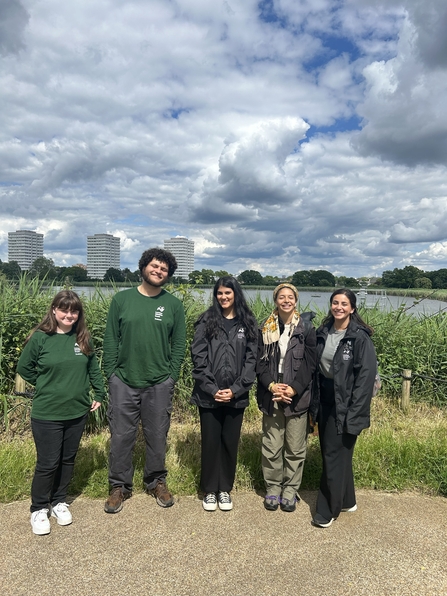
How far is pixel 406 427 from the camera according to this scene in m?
5.04

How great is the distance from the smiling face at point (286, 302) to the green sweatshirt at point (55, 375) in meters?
1.65

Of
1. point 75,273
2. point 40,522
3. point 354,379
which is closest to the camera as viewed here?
point 40,522

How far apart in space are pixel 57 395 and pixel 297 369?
73.7 inches

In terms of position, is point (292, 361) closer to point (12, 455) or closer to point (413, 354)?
point (12, 455)

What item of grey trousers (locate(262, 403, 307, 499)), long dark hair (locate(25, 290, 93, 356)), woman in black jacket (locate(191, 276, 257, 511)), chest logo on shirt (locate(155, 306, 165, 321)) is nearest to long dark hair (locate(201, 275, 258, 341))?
woman in black jacket (locate(191, 276, 257, 511))

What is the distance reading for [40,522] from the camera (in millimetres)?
3078

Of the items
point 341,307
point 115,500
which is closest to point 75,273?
point 115,500

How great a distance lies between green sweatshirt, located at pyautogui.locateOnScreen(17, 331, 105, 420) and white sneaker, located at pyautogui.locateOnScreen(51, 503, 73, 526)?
668mm

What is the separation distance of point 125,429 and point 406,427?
10.8ft

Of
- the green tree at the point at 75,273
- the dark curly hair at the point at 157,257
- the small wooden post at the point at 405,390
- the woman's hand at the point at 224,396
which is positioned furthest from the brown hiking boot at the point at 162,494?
the small wooden post at the point at 405,390

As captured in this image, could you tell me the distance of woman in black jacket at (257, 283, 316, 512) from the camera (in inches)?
139

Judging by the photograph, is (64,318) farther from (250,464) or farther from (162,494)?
(250,464)

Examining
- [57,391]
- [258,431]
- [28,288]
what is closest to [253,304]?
[258,431]

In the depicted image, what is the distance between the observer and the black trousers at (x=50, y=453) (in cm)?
321
